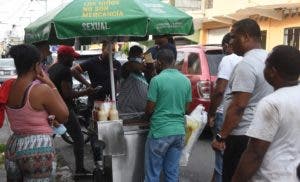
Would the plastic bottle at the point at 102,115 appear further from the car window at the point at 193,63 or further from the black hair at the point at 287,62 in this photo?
the car window at the point at 193,63

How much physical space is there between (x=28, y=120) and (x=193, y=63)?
20.7ft

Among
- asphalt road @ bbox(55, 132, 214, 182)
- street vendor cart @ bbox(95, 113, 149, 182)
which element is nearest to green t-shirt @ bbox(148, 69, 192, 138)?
street vendor cart @ bbox(95, 113, 149, 182)

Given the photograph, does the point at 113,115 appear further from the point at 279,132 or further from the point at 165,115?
the point at 279,132

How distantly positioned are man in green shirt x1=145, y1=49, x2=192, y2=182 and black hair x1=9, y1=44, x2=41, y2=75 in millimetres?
1544

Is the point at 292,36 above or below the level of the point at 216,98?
below

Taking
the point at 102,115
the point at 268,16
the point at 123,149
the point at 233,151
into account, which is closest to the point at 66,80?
the point at 102,115

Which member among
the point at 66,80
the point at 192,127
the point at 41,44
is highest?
the point at 41,44

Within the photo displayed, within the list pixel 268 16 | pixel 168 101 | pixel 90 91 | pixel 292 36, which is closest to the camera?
pixel 168 101

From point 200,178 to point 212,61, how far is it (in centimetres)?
323

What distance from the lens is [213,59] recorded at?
9930 millimetres

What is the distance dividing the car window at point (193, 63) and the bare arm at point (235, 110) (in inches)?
220

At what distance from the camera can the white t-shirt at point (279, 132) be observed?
2.85 meters

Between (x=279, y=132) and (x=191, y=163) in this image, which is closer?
(x=279, y=132)

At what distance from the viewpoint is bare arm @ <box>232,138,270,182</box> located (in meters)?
2.89
